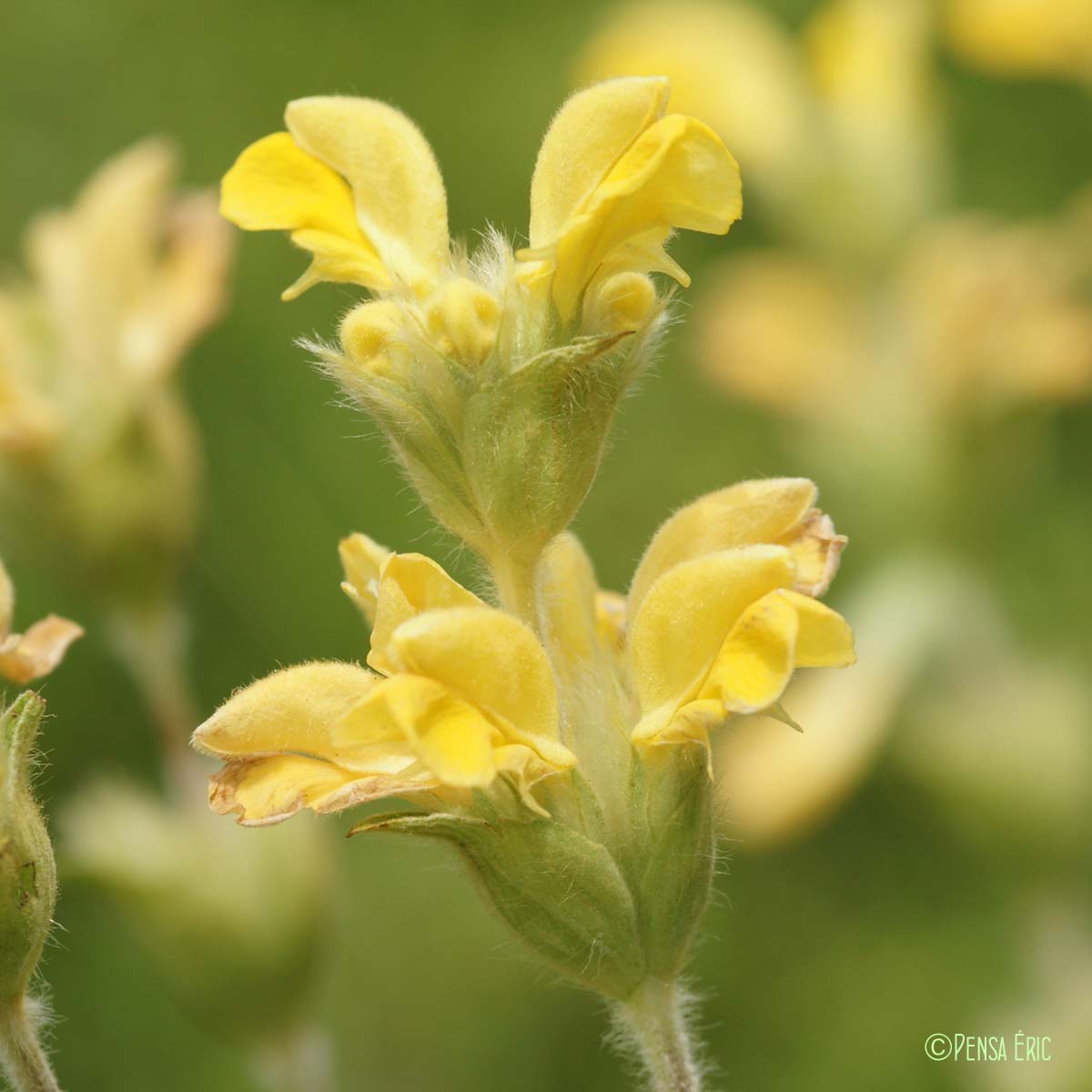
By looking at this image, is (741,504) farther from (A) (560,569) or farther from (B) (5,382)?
(B) (5,382)

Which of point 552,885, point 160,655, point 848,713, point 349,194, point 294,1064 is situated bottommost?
point 848,713

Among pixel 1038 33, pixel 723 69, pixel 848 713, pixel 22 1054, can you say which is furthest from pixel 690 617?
pixel 723 69

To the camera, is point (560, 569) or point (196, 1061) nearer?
point (560, 569)

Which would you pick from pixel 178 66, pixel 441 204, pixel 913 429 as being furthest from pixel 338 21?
pixel 441 204

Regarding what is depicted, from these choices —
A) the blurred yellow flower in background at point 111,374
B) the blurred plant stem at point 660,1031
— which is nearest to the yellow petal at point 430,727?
the blurred plant stem at point 660,1031

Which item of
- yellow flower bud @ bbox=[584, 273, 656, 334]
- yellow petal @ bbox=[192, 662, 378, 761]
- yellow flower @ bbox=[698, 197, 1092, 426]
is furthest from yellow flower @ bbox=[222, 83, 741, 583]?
yellow flower @ bbox=[698, 197, 1092, 426]

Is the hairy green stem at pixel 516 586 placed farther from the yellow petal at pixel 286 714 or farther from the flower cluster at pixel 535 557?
the yellow petal at pixel 286 714

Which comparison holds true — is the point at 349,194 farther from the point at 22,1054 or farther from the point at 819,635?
the point at 22,1054
